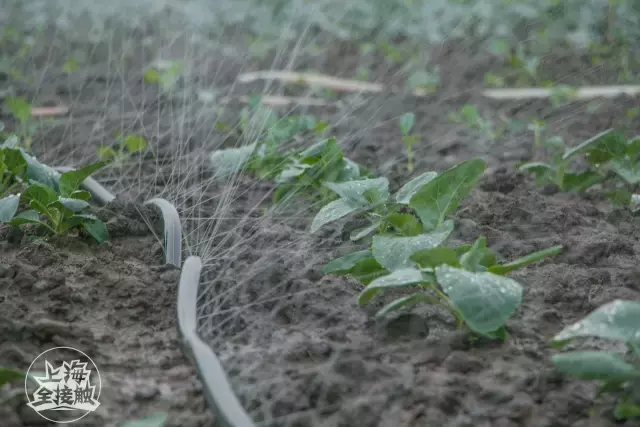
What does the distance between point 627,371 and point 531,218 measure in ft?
2.93

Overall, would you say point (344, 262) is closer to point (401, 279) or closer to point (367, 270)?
point (367, 270)

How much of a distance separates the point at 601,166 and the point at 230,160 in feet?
3.66

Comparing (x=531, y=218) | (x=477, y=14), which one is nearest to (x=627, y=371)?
(x=531, y=218)

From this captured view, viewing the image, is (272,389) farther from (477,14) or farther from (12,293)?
(477,14)

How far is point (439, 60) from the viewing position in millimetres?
4477

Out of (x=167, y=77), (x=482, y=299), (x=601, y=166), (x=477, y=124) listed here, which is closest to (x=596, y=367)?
(x=482, y=299)

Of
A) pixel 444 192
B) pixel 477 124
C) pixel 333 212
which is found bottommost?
pixel 477 124

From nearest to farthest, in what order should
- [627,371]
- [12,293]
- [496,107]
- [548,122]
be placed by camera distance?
[627,371], [12,293], [548,122], [496,107]

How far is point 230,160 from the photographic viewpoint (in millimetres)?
2145

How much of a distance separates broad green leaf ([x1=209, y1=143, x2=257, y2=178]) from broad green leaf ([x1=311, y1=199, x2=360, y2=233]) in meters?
0.40

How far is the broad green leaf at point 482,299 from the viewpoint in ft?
4.11

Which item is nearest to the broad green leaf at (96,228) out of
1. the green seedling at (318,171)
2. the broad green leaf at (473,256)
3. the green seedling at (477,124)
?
the green seedling at (318,171)

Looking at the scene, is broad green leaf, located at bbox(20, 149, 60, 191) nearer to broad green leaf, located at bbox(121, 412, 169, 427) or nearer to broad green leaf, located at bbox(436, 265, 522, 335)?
broad green leaf, located at bbox(121, 412, 169, 427)

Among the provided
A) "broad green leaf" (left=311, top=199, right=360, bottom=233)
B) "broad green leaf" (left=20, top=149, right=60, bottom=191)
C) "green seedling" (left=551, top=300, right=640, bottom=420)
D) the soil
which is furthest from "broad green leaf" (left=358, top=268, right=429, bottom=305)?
"broad green leaf" (left=20, top=149, right=60, bottom=191)
